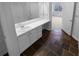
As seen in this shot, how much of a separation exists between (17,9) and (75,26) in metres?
2.40

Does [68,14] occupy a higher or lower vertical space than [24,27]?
higher

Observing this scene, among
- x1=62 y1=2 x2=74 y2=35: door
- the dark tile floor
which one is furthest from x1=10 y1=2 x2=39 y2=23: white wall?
x1=62 y1=2 x2=74 y2=35: door

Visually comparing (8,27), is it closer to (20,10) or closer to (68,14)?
(20,10)

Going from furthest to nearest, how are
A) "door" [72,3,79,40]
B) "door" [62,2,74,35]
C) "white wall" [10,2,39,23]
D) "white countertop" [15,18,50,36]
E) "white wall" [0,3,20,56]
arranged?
"door" [62,2,74,35], "door" [72,3,79,40], "white wall" [10,2,39,23], "white countertop" [15,18,50,36], "white wall" [0,3,20,56]

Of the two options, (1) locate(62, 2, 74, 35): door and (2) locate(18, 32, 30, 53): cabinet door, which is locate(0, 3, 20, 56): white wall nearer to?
(2) locate(18, 32, 30, 53): cabinet door

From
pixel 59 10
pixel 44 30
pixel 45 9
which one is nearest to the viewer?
pixel 45 9

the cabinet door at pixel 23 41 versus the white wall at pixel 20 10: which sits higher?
the white wall at pixel 20 10

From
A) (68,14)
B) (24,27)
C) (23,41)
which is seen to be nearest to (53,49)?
(23,41)

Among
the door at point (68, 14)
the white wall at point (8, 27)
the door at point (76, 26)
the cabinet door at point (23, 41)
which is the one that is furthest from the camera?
the door at point (68, 14)

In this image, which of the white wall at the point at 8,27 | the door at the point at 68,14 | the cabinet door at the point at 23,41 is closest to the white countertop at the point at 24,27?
the cabinet door at the point at 23,41

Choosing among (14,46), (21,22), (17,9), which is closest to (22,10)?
(17,9)

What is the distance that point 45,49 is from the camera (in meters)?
2.67

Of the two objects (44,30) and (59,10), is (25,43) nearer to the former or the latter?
(44,30)

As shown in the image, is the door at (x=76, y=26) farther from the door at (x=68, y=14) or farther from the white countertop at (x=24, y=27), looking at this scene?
the white countertop at (x=24, y=27)
